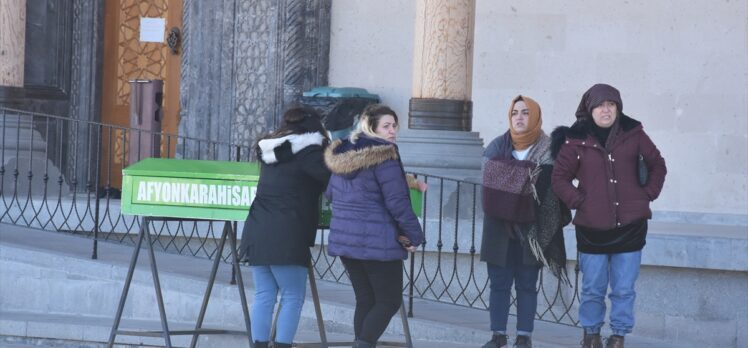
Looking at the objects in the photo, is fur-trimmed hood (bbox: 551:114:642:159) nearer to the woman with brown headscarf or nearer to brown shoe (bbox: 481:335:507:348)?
the woman with brown headscarf

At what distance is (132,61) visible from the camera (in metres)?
16.5

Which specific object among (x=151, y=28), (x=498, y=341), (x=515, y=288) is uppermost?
(x=151, y=28)

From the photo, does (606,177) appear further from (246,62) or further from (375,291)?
(246,62)

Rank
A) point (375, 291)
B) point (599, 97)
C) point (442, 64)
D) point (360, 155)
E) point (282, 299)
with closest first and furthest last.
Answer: point (360, 155), point (375, 291), point (282, 299), point (599, 97), point (442, 64)

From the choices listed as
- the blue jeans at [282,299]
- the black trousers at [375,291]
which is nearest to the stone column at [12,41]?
the blue jeans at [282,299]

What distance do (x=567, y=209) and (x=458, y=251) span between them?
9.14 feet

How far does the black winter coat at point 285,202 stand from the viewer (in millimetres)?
8258

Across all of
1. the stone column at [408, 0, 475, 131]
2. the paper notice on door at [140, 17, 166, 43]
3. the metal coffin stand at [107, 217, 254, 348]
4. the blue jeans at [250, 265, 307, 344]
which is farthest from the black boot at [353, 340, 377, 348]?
the paper notice on door at [140, 17, 166, 43]

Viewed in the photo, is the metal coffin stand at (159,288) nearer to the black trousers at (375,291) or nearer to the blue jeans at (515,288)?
the black trousers at (375,291)

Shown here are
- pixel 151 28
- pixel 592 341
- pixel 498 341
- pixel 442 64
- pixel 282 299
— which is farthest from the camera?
pixel 151 28

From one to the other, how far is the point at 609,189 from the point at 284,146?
6.28 feet

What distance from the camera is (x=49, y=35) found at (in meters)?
16.1

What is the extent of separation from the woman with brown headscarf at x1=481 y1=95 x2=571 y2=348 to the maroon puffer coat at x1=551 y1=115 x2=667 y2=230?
0.18 meters

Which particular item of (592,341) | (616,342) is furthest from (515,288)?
(616,342)
